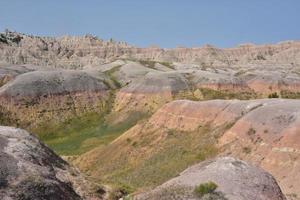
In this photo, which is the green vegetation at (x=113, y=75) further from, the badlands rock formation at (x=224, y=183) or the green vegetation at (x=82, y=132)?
the badlands rock formation at (x=224, y=183)

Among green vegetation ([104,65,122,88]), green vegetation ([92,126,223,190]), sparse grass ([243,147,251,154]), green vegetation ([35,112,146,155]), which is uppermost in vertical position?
green vegetation ([104,65,122,88])

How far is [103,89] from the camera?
82.1 m

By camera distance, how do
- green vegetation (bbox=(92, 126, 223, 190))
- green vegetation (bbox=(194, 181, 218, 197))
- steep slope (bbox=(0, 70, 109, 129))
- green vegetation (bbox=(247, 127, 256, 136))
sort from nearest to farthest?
green vegetation (bbox=(194, 181, 218, 197))
green vegetation (bbox=(92, 126, 223, 190))
green vegetation (bbox=(247, 127, 256, 136))
steep slope (bbox=(0, 70, 109, 129))

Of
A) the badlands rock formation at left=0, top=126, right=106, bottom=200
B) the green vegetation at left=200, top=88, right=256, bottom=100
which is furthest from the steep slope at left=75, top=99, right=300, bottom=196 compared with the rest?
the green vegetation at left=200, top=88, right=256, bottom=100

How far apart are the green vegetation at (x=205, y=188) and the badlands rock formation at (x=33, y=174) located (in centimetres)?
392

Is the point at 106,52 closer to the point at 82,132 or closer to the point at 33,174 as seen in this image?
the point at 82,132

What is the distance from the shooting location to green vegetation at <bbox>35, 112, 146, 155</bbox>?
59487 millimetres

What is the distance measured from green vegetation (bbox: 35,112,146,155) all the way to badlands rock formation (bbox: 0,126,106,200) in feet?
122

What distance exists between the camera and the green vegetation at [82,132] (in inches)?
2342

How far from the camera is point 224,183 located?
1611 cm

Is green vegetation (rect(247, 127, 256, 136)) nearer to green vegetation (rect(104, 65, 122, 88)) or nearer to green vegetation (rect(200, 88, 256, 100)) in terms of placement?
green vegetation (rect(200, 88, 256, 100))

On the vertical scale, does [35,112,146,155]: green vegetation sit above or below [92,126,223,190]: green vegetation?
below

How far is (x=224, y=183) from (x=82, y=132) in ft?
176

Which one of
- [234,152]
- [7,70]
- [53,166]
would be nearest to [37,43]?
[7,70]
